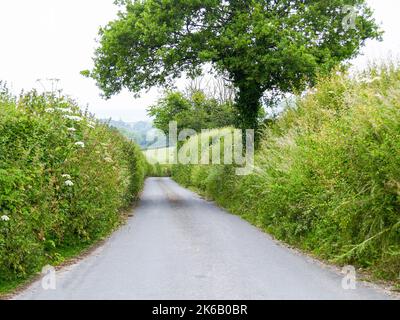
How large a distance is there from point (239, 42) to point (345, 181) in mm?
13979

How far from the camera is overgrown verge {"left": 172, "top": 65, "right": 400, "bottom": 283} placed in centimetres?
823

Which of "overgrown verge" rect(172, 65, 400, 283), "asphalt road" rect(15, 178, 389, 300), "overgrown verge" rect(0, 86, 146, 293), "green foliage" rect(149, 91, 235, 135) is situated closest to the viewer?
"asphalt road" rect(15, 178, 389, 300)

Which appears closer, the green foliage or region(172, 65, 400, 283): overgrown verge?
region(172, 65, 400, 283): overgrown verge

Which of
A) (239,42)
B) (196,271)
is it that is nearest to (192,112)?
(239,42)

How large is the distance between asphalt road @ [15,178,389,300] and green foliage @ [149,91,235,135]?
96.5 feet

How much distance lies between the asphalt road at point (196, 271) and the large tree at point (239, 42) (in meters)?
10.7

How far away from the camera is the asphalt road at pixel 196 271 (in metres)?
7.31

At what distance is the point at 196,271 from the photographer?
889cm

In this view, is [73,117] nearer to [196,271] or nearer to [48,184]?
[48,184]

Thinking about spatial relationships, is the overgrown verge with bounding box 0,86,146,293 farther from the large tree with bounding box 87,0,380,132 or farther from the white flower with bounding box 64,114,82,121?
the large tree with bounding box 87,0,380,132

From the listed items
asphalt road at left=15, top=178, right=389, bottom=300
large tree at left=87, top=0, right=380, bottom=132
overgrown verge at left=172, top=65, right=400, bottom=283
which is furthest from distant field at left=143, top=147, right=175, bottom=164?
asphalt road at left=15, top=178, right=389, bottom=300

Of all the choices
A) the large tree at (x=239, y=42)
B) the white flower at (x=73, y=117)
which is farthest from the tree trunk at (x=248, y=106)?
the white flower at (x=73, y=117)

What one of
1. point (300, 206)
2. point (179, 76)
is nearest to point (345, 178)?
point (300, 206)

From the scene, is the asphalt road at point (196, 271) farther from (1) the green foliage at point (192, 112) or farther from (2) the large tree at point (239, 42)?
(1) the green foliage at point (192, 112)
